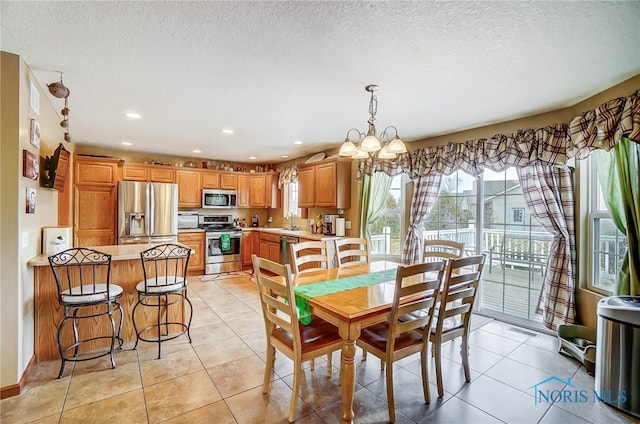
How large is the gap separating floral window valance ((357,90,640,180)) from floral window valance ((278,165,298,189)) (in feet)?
5.56

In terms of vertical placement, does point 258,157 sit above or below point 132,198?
above

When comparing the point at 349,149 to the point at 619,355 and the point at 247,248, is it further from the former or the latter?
the point at 247,248

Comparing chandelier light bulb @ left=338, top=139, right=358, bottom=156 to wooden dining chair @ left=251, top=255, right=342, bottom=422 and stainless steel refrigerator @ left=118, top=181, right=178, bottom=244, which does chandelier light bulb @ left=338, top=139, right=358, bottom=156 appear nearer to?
wooden dining chair @ left=251, top=255, right=342, bottom=422

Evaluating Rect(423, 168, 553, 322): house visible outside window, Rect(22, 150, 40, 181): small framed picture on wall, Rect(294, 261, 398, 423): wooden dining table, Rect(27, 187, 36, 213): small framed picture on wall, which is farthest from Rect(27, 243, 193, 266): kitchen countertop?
Rect(423, 168, 553, 322): house visible outside window

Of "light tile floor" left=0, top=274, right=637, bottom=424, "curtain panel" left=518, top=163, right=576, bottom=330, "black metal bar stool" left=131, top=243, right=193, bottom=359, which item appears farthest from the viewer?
"curtain panel" left=518, top=163, right=576, bottom=330

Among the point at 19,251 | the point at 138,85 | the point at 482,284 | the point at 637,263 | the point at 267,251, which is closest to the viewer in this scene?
the point at 19,251

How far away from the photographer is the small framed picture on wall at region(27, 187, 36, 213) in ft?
7.74

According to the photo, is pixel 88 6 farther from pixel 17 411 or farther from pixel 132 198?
pixel 132 198

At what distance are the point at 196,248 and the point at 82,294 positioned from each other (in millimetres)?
3503

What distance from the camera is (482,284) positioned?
3951 millimetres

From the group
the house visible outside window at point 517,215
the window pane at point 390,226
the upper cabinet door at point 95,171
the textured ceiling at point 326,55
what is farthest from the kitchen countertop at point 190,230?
the house visible outside window at point 517,215

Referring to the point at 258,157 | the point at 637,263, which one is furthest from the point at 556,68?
the point at 258,157

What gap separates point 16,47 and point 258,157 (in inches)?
170

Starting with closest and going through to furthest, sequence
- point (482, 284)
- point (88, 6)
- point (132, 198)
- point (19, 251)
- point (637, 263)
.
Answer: point (88, 6) < point (19, 251) < point (637, 263) < point (482, 284) < point (132, 198)
